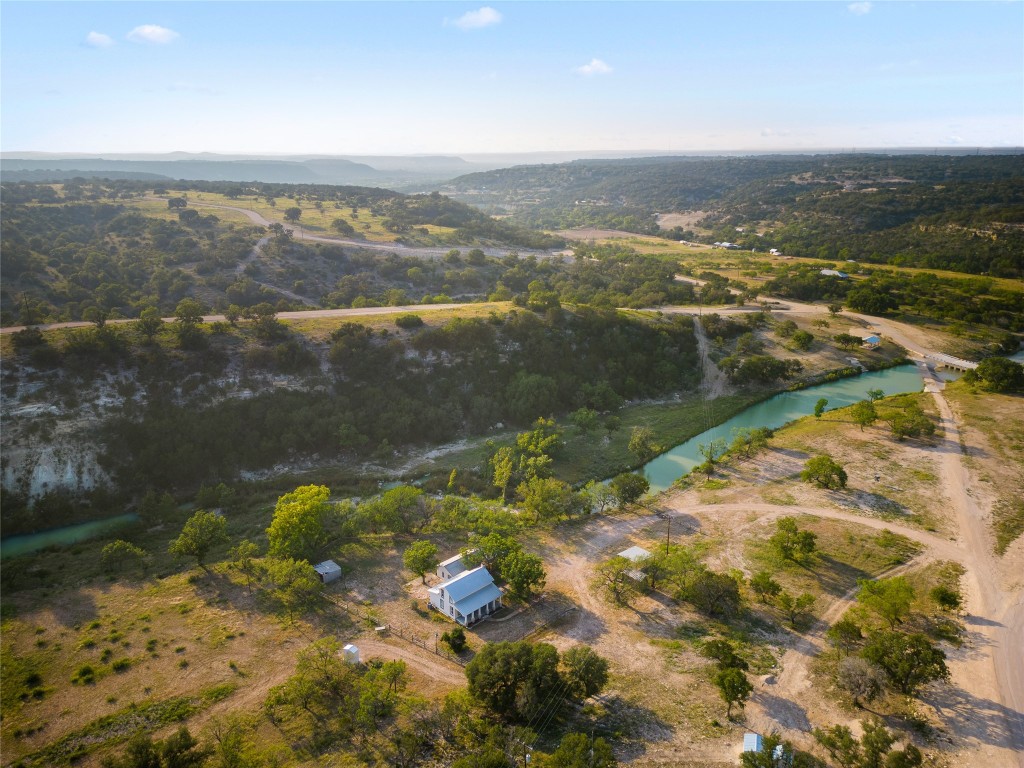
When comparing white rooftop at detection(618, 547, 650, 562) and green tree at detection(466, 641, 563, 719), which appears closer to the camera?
green tree at detection(466, 641, 563, 719)

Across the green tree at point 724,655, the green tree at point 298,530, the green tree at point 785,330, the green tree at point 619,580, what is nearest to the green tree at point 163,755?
the green tree at point 298,530

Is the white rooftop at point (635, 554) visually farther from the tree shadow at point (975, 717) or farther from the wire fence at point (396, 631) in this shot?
the tree shadow at point (975, 717)

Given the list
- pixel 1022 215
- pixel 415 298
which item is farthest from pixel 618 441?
pixel 1022 215

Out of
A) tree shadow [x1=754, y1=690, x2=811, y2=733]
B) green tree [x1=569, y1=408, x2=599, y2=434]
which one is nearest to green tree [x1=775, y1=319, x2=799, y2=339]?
green tree [x1=569, y1=408, x2=599, y2=434]

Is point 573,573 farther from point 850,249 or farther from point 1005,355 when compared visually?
point 850,249

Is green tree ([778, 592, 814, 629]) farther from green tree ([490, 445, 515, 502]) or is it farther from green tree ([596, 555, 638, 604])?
green tree ([490, 445, 515, 502])

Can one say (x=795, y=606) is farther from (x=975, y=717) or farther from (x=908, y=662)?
(x=975, y=717)

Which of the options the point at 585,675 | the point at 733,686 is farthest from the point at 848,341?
the point at 585,675

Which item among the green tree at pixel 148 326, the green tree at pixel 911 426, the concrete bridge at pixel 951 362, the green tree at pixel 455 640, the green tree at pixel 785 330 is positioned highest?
the green tree at pixel 148 326
